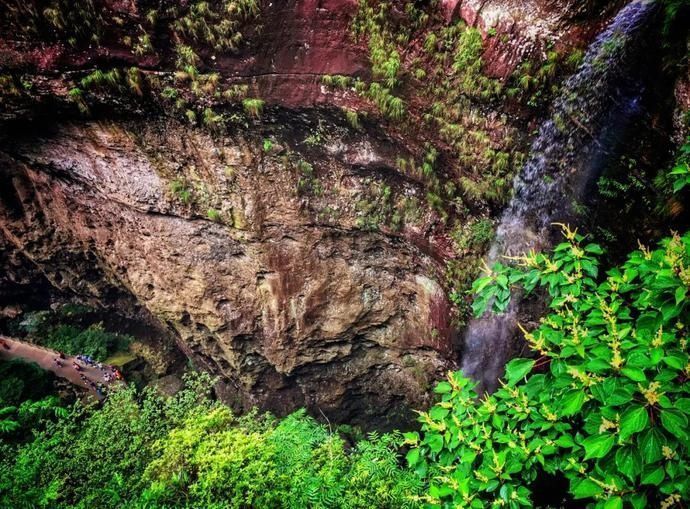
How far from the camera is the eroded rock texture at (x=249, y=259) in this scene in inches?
264

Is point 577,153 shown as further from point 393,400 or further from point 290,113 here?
point 393,400

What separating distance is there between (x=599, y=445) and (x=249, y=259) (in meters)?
6.51

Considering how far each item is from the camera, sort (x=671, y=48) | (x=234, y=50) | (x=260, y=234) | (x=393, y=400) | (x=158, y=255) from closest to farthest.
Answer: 1. (x=671, y=48)
2. (x=234, y=50)
3. (x=260, y=234)
4. (x=158, y=255)
5. (x=393, y=400)

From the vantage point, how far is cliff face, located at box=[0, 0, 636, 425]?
5.62 metres

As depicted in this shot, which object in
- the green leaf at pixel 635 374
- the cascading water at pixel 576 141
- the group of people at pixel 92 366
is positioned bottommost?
the group of people at pixel 92 366

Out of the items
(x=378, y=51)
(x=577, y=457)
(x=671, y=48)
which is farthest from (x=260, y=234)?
(x=671, y=48)

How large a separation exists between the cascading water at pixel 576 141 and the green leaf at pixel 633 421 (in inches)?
123

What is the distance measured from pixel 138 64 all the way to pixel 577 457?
7465 mm

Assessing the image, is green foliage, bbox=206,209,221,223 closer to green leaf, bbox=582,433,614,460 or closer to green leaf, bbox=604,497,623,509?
green leaf, bbox=582,433,614,460

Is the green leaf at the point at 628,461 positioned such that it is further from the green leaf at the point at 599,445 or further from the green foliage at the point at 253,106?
the green foliage at the point at 253,106

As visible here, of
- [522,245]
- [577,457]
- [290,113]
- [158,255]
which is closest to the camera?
[577,457]

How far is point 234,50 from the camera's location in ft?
19.3

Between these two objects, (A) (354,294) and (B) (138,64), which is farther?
(A) (354,294)

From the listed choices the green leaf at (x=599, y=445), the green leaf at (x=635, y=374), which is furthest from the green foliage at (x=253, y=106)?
the green leaf at (x=599, y=445)
